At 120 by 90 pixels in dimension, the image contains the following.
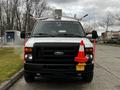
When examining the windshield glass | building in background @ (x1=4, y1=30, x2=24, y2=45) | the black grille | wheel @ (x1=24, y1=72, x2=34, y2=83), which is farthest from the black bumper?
building in background @ (x1=4, y1=30, x2=24, y2=45)

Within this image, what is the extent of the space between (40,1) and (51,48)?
68.9 meters

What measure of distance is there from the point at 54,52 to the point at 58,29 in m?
1.76

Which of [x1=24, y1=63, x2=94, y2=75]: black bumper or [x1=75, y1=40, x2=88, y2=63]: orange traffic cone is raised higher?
[x1=75, y1=40, x2=88, y2=63]: orange traffic cone

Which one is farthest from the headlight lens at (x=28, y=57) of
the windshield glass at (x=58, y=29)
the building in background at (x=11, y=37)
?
the building in background at (x=11, y=37)

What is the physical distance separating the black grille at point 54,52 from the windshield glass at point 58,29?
1.19 m

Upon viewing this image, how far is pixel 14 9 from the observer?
229ft

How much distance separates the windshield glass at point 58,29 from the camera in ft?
33.3

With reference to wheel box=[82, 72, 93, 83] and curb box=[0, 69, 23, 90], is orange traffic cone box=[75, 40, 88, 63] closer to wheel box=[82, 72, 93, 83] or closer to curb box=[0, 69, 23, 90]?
wheel box=[82, 72, 93, 83]

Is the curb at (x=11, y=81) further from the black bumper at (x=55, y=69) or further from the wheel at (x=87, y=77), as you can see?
the wheel at (x=87, y=77)

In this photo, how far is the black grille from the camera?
886 centimetres

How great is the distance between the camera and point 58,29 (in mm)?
10469

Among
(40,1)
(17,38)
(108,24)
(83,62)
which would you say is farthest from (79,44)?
(108,24)

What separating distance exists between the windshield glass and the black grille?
1.19 meters

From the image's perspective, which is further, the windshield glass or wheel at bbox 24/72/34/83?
the windshield glass
